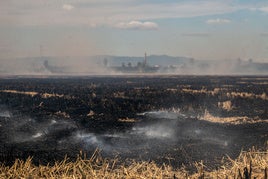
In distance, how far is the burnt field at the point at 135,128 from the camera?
1780 centimetres

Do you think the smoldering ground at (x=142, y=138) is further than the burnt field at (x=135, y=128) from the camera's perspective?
No

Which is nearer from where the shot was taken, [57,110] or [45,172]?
[45,172]

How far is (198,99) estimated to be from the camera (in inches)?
1620

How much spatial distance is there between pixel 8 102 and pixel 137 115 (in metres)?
14.9

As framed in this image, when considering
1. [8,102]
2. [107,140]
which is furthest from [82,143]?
[8,102]

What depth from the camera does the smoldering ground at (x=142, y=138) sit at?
1758cm

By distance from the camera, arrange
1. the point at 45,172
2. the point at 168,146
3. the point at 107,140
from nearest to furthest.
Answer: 1. the point at 45,172
2. the point at 168,146
3. the point at 107,140

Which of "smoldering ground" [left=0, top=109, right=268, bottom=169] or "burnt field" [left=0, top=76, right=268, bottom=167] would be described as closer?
"smoldering ground" [left=0, top=109, right=268, bottom=169]

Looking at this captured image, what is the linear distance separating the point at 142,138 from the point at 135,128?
3243mm

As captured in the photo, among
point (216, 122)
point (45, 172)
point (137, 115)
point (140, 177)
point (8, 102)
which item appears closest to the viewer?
point (140, 177)

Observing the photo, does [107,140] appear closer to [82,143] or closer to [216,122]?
[82,143]

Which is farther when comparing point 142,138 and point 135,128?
point 135,128

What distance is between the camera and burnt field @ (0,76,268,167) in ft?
58.4

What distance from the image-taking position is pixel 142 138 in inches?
854
